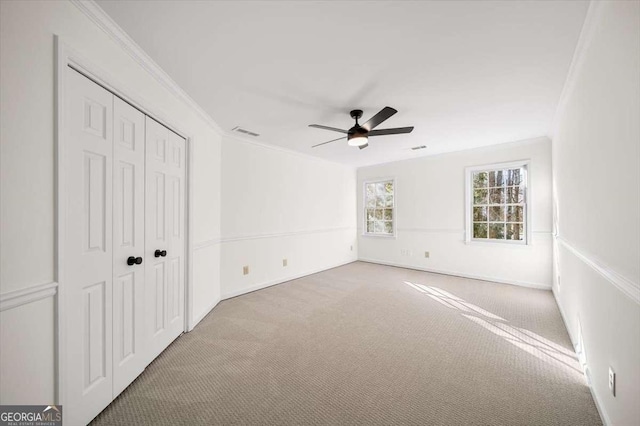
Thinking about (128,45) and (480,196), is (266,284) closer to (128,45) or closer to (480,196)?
(128,45)

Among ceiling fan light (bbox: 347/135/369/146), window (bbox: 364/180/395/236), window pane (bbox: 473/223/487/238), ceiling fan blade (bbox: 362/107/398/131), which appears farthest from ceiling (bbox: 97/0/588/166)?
window (bbox: 364/180/395/236)

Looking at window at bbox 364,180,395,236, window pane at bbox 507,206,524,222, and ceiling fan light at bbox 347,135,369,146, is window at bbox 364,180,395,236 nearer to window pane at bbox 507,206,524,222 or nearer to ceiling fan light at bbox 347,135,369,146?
window pane at bbox 507,206,524,222

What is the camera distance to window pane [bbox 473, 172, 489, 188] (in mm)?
4898

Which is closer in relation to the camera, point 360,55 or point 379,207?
point 360,55

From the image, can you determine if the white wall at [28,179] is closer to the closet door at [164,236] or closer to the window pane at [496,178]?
the closet door at [164,236]

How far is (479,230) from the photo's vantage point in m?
4.99

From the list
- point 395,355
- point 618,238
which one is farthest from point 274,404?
point 618,238

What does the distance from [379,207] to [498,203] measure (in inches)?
99.9

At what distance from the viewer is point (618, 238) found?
1306mm

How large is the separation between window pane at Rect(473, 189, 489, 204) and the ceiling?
1767 mm

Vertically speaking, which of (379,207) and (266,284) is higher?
(379,207)

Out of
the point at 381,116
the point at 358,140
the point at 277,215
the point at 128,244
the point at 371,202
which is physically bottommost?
the point at 128,244

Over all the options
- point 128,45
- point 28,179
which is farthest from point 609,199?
point 128,45

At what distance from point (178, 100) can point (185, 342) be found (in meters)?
2.50
